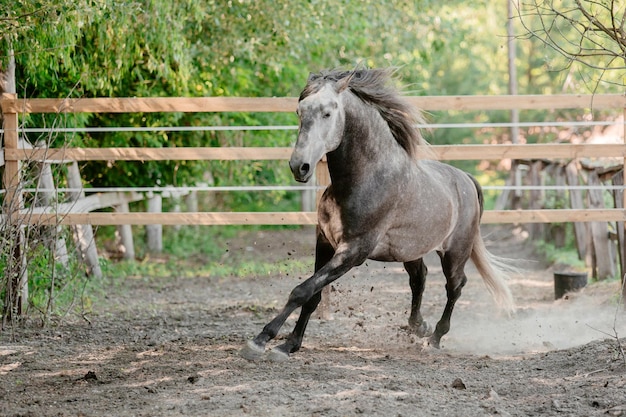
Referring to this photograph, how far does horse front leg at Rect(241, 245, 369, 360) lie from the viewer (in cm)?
514

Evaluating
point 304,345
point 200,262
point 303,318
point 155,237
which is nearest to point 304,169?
point 303,318

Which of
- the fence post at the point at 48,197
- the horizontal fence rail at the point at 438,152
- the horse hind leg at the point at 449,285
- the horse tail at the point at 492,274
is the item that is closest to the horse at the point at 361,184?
the horse hind leg at the point at 449,285

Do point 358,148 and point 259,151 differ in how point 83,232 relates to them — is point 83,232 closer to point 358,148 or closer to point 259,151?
point 259,151

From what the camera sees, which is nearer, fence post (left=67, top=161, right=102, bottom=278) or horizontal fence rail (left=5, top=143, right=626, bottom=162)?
horizontal fence rail (left=5, top=143, right=626, bottom=162)

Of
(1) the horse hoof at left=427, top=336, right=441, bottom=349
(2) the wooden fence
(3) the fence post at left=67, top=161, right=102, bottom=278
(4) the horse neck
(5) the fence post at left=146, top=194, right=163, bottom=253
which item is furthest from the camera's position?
(5) the fence post at left=146, top=194, right=163, bottom=253

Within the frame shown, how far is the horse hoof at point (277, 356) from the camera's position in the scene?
5.24m

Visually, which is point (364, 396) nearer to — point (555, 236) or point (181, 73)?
point (181, 73)

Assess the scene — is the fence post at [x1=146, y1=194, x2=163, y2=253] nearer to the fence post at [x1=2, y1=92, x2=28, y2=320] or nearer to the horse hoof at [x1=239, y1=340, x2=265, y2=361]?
the fence post at [x1=2, y1=92, x2=28, y2=320]

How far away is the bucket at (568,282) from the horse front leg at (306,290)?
416 cm

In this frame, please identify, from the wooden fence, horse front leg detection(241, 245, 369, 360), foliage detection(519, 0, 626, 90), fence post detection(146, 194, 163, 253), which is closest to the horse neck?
horse front leg detection(241, 245, 369, 360)

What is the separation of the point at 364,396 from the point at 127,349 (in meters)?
2.20

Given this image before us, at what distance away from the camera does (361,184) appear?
211 inches

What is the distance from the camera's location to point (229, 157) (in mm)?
7145

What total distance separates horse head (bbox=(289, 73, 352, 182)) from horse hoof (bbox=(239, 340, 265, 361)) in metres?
1.17
